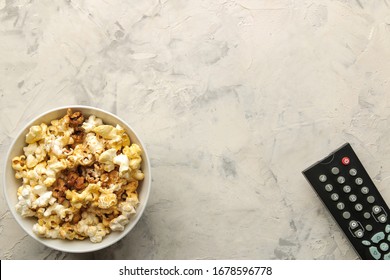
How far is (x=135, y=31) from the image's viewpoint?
39.8 inches

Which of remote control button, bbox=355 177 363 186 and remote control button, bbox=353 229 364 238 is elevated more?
remote control button, bbox=355 177 363 186

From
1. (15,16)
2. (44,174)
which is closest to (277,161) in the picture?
(44,174)

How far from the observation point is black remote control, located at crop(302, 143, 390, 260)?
0.99 meters

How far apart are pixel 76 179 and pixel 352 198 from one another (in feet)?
1.45

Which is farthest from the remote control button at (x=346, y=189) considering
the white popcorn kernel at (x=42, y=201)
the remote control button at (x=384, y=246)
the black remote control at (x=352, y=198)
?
the white popcorn kernel at (x=42, y=201)

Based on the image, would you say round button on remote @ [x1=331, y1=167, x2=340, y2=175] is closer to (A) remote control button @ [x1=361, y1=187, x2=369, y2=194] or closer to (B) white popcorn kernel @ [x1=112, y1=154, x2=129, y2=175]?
(A) remote control button @ [x1=361, y1=187, x2=369, y2=194]

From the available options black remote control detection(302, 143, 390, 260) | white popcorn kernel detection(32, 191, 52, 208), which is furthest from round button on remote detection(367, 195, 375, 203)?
white popcorn kernel detection(32, 191, 52, 208)

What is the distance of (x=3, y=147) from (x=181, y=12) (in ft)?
1.19

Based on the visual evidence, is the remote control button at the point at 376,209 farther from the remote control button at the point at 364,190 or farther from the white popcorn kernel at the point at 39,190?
the white popcorn kernel at the point at 39,190

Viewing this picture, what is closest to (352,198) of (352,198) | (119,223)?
(352,198)

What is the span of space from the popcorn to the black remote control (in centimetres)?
30

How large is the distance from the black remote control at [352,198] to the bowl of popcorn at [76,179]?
296 millimetres

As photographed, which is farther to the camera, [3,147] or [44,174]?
[3,147]
